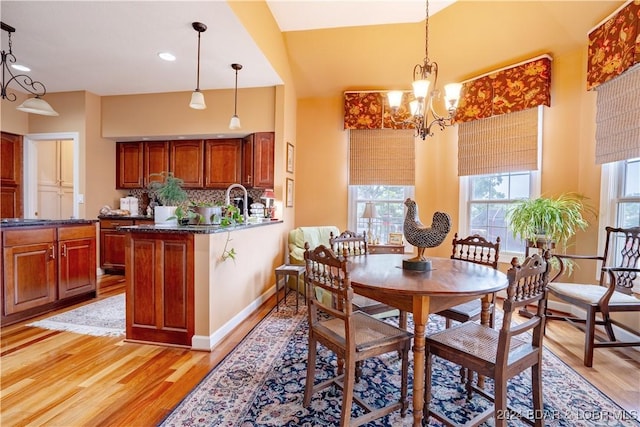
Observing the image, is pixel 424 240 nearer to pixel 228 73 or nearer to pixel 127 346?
pixel 127 346

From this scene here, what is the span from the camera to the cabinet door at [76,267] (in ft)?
10.9

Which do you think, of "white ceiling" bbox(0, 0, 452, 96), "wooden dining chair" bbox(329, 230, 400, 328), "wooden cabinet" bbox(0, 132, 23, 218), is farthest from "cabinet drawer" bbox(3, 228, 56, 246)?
"wooden dining chair" bbox(329, 230, 400, 328)

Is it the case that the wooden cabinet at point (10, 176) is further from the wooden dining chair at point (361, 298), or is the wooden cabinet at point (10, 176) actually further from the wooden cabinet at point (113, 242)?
the wooden dining chair at point (361, 298)

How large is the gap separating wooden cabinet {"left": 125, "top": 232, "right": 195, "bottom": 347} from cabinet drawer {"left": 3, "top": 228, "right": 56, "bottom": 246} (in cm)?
129

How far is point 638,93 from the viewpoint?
8.50 ft

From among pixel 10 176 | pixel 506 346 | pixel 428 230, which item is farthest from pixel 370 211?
pixel 10 176

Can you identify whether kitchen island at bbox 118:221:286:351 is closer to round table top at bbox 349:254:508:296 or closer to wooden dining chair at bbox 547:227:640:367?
round table top at bbox 349:254:508:296

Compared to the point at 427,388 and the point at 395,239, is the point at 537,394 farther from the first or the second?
the point at 395,239

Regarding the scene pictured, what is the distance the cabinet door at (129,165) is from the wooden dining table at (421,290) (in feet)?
15.1

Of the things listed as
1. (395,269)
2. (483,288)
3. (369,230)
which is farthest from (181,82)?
(483,288)

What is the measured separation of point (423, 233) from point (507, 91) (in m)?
2.91

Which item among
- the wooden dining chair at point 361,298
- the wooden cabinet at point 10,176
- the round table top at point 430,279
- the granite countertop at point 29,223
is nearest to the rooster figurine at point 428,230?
the round table top at point 430,279

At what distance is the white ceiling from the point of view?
2645 millimetres

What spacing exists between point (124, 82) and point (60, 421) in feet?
13.6
